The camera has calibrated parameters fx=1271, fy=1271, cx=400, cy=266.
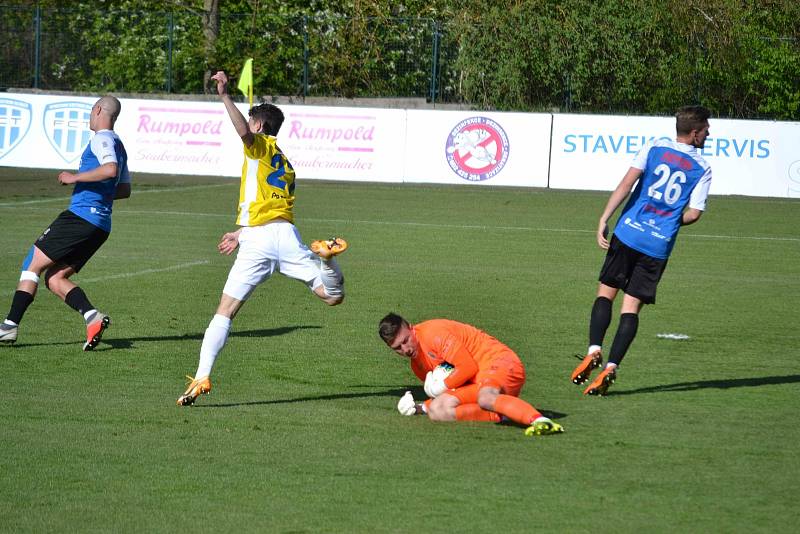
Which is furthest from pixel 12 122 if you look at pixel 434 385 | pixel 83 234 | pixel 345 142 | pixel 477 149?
pixel 434 385

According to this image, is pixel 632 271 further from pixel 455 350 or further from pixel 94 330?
pixel 94 330

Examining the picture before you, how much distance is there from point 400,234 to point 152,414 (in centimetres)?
1226

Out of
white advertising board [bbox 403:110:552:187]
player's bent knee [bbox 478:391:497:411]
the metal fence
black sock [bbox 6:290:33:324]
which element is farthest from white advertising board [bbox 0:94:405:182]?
player's bent knee [bbox 478:391:497:411]

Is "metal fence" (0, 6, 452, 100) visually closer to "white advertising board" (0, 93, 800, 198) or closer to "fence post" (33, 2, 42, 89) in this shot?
"fence post" (33, 2, 42, 89)

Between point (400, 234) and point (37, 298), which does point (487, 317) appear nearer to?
point (37, 298)

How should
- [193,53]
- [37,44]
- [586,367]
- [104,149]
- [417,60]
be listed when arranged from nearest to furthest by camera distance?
[586,367] → [104,149] → [417,60] → [37,44] → [193,53]

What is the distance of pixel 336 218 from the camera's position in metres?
21.8

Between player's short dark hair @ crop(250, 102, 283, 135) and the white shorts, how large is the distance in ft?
1.99

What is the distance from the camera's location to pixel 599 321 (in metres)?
8.91

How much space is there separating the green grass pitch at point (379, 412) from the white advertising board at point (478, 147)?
1168 centimetres

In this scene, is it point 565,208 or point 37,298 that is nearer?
point 37,298

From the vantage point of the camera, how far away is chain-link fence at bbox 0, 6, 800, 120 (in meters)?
33.6

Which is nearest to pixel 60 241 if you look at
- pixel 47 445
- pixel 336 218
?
pixel 47 445

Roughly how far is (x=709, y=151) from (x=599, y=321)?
2000 cm
